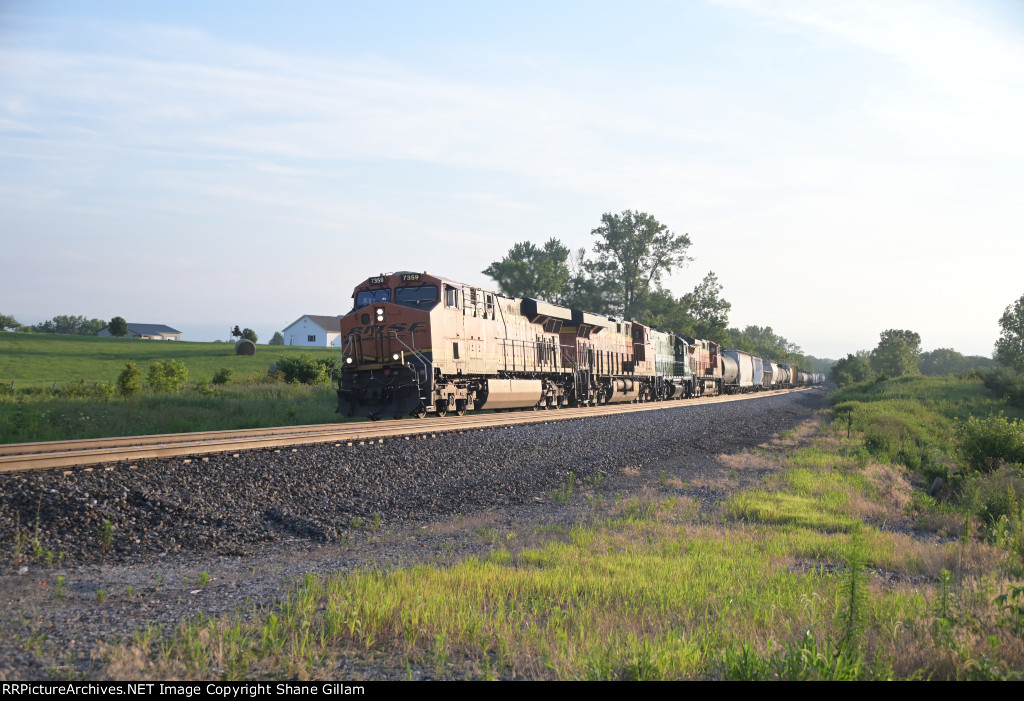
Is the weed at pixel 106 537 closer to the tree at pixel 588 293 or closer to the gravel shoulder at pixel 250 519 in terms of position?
the gravel shoulder at pixel 250 519

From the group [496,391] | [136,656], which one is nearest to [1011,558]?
[136,656]

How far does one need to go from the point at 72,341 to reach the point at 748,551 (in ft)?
215

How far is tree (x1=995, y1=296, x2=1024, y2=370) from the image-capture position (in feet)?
241

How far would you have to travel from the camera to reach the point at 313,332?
340 feet

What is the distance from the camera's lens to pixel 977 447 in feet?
48.0

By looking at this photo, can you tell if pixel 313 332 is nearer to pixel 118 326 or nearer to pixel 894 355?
pixel 118 326

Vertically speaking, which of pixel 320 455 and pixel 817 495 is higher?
pixel 320 455

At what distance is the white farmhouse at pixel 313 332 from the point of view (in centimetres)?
10256

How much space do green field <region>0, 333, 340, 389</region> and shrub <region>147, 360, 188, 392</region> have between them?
28.7ft

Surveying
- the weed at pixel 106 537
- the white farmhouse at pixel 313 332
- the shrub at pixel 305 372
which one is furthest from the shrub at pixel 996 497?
the white farmhouse at pixel 313 332

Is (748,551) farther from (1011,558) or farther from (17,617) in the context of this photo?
(17,617)

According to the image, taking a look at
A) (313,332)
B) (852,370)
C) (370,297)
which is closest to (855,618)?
(370,297)

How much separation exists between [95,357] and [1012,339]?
88.4 m

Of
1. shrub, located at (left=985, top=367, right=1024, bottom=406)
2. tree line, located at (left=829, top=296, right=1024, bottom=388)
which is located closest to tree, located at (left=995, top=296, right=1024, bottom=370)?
tree line, located at (left=829, top=296, right=1024, bottom=388)
